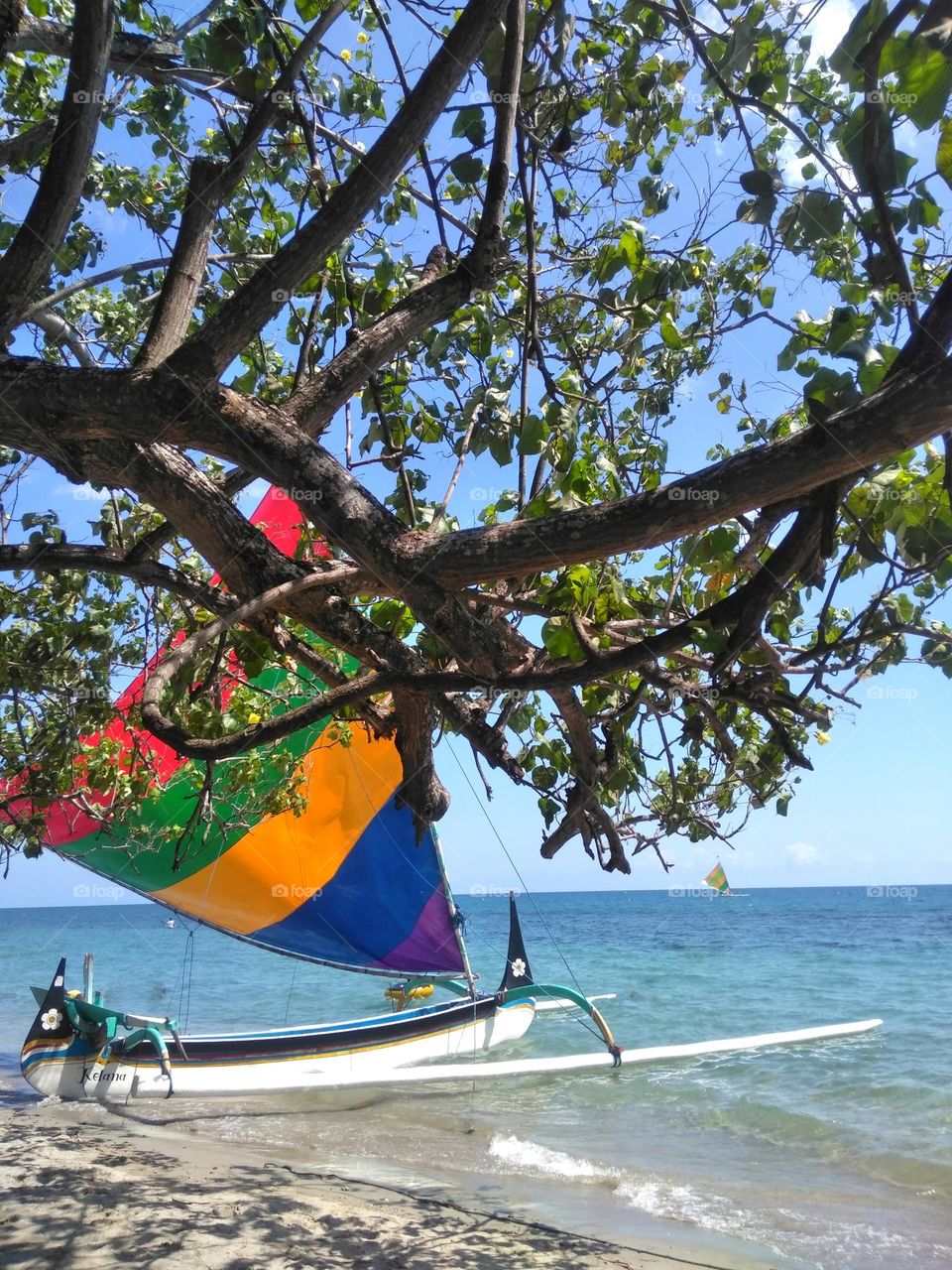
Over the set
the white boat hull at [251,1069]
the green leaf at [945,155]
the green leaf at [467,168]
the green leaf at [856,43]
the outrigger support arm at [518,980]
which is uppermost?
the green leaf at [467,168]

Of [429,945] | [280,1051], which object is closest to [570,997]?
[429,945]

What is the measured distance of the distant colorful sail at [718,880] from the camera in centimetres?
965

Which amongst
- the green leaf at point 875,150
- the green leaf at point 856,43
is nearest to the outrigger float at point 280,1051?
the green leaf at point 875,150

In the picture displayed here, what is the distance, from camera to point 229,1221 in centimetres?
489

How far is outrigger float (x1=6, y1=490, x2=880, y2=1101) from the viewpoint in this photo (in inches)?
383

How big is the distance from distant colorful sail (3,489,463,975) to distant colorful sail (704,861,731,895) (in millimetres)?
2678

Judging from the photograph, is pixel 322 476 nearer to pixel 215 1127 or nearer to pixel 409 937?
pixel 215 1127

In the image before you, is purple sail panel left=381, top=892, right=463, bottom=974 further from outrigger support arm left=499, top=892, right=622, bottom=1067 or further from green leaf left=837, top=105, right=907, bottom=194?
green leaf left=837, top=105, right=907, bottom=194

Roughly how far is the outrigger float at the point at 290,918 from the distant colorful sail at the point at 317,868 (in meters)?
0.01

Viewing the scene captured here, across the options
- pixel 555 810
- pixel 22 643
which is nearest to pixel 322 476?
pixel 555 810

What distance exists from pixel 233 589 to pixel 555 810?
1522 millimetres

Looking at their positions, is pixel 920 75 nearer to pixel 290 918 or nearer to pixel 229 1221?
pixel 229 1221

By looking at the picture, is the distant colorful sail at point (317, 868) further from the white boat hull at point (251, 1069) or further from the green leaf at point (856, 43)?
the green leaf at point (856, 43)

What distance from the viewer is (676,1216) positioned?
6789 mm
